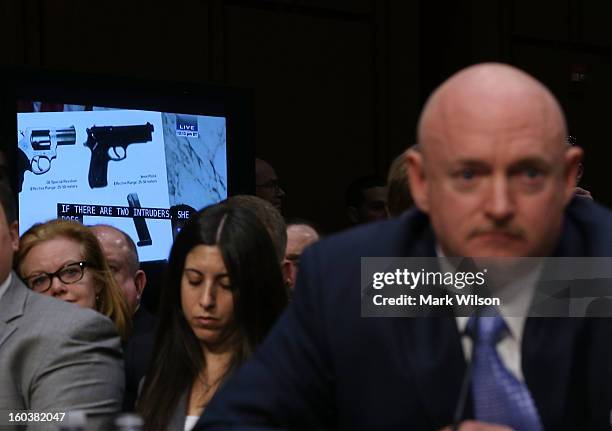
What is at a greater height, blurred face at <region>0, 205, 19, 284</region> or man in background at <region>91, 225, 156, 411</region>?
blurred face at <region>0, 205, 19, 284</region>

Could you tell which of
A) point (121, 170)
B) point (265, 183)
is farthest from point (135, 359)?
point (265, 183)

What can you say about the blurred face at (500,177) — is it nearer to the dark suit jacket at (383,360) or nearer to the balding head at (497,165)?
the balding head at (497,165)

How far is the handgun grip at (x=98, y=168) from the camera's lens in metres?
4.57

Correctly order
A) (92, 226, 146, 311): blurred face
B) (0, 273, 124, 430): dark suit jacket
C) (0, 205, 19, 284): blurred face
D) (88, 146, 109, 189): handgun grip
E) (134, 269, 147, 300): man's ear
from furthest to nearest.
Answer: (88, 146, 109, 189): handgun grip
(134, 269, 147, 300): man's ear
(92, 226, 146, 311): blurred face
(0, 205, 19, 284): blurred face
(0, 273, 124, 430): dark suit jacket

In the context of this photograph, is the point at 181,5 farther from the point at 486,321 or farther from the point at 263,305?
the point at 486,321

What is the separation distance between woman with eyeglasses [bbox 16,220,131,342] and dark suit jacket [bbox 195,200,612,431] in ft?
6.24

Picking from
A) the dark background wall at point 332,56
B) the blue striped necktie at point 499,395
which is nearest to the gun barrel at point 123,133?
the dark background wall at point 332,56

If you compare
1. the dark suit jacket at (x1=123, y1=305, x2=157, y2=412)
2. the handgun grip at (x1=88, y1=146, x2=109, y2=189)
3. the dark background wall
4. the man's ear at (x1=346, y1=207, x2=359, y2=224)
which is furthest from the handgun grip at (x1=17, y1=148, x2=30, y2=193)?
the man's ear at (x1=346, y1=207, x2=359, y2=224)

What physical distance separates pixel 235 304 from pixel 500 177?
141 centimetres

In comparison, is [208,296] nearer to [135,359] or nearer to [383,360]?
[135,359]

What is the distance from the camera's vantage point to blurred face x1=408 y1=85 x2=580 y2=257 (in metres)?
1.61

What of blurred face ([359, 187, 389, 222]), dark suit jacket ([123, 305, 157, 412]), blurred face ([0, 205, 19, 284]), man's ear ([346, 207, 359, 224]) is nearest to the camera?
blurred face ([0, 205, 19, 284])

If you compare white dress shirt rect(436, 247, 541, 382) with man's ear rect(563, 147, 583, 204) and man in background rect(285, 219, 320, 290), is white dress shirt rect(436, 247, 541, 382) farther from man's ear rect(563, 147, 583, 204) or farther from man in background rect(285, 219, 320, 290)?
man in background rect(285, 219, 320, 290)

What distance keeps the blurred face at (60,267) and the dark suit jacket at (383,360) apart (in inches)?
75.2
